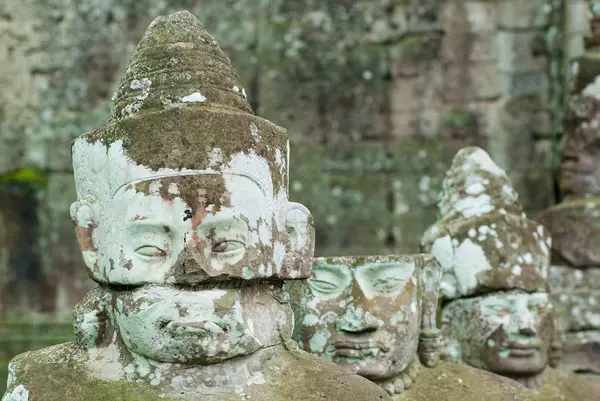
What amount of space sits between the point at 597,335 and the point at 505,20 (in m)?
2.99

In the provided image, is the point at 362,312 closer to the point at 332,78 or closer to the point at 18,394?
the point at 18,394

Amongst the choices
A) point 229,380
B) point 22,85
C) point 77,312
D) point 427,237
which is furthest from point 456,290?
point 22,85

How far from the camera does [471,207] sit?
389 centimetres

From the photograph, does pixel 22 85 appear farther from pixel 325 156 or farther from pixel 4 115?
pixel 325 156

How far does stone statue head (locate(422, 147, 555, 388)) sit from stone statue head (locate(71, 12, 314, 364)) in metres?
1.43

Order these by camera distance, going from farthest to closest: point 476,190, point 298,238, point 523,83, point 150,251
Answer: point 523,83
point 476,190
point 298,238
point 150,251

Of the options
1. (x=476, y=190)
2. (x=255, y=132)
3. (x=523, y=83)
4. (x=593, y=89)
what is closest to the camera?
(x=255, y=132)

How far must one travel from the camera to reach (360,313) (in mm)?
3064

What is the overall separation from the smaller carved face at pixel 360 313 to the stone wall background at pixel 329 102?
3.22 metres

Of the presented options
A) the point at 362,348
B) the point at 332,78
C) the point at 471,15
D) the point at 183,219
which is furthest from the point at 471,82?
the point at 183,219

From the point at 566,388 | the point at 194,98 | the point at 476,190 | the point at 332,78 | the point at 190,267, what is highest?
the point at 332,78

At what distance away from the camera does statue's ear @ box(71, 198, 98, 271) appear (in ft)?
8.22

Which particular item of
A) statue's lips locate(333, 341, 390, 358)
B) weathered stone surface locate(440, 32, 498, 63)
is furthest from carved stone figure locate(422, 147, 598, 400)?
weathered stone surface locate(440, 32, 498, 63)

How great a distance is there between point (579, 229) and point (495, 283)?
1.40 metres
